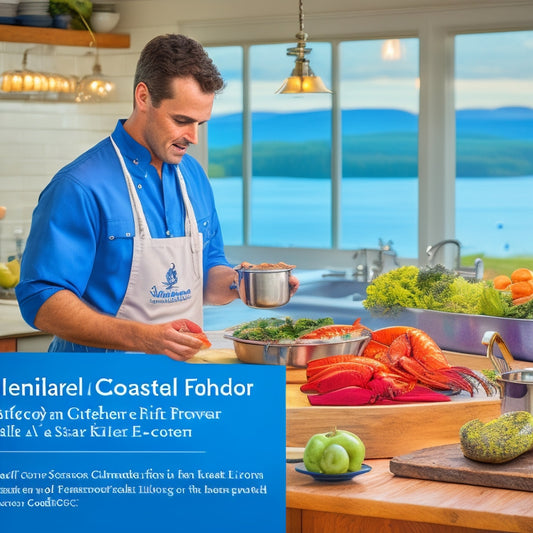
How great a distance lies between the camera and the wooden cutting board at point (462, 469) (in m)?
1.88

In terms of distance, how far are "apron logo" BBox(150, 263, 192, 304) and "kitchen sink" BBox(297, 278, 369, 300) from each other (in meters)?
2.86

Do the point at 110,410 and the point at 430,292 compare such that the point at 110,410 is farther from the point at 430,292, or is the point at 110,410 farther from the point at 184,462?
the point at 430,292

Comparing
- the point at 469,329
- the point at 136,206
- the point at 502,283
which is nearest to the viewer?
the point at 136,206

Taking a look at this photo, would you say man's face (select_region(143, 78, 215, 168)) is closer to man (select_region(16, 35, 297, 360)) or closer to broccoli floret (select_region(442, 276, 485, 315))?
man (select_region(16, 35, 297, 360))

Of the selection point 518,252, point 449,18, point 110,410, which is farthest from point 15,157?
point 110,410

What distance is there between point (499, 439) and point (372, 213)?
4.04m

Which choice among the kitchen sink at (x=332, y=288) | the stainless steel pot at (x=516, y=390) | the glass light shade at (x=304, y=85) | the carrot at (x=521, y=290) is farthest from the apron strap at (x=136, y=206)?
the kitchen sink at (x=332, y=288)

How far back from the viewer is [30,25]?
5.52 meters

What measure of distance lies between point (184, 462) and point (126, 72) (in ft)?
16.6

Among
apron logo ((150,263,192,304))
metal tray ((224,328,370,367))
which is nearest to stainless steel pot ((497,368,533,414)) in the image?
Answer: metal tray ((224,328,370,367))

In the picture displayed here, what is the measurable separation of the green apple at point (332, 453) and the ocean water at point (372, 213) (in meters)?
3.77

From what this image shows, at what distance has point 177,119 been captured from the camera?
8.55 ft
